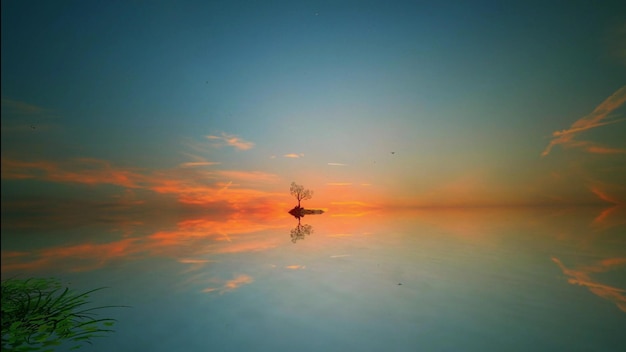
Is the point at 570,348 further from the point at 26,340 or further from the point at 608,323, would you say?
the point at 26,340

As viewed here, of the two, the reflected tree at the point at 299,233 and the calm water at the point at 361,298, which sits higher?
the calm water at the point at 361,298

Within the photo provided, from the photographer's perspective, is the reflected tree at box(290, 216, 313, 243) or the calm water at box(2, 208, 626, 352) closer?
the calm water at box(2, 208, 626, 352)

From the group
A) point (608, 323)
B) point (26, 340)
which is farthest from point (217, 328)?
point (608, 323)

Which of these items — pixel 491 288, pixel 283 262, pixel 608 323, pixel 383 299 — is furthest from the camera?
pixel 283 262

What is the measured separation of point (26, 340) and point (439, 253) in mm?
19950

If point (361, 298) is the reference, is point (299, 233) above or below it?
below

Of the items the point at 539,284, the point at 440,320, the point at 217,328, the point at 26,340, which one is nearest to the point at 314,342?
the point at 217,328

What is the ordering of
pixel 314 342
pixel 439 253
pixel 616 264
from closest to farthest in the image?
pixel 314 342, pixel 616 264, pixel 439 253

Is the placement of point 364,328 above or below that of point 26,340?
below

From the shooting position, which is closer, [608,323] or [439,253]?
[608,323]

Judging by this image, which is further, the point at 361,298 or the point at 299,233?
the point at 299,233

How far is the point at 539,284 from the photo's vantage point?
12398 millimetres

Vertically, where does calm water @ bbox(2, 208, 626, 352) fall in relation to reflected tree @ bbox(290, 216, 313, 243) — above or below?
above

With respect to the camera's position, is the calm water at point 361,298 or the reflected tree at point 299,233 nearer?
the calm water at point 361,298
